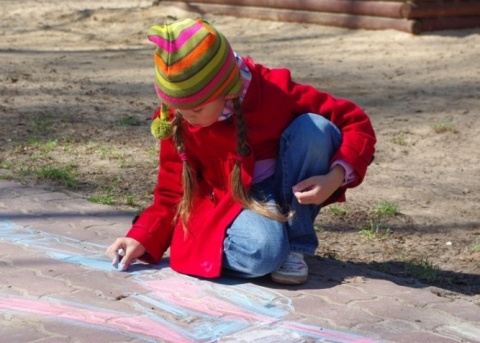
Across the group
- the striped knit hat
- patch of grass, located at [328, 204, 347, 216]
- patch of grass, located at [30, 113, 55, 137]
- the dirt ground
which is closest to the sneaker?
the dirt ground

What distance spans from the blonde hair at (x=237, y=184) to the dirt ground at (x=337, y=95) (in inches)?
28.5

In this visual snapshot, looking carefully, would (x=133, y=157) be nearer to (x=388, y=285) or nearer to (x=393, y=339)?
(x=388, y=285)

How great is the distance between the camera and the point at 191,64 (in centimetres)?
321

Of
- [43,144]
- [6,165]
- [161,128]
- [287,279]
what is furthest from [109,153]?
[287,279]

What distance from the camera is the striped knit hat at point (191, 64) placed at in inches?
127

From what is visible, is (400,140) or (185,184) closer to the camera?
(185,184)

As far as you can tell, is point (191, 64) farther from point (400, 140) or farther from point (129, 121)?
point (129, 121)

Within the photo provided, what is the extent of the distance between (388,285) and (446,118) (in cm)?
344

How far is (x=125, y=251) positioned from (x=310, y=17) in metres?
7.52

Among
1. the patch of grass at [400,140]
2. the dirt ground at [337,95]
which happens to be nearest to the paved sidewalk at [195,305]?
the dirt ground at [337,95]

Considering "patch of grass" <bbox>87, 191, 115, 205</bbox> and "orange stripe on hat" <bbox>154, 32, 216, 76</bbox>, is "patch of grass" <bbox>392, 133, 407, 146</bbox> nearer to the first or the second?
"patch of grass" <bbox>87, 191, 115, 205</bbox>

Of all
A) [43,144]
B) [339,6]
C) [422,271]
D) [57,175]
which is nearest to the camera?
[422,271]

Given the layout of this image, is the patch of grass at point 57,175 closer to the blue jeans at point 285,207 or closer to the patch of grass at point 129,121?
the patch of grass at point 129,121

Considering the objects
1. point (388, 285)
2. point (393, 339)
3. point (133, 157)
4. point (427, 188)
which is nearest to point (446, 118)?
point (427, 188)
